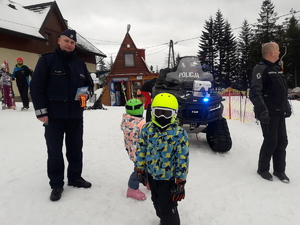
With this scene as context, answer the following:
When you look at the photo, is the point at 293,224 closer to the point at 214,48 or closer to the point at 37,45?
the point at 37,45

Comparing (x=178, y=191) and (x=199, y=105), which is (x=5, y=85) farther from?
(x=178, y=191)

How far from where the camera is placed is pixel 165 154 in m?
2.24

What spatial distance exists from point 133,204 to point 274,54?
3114 millimetres

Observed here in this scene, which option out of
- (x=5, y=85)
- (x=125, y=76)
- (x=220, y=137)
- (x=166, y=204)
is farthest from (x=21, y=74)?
(x=125, y=76)

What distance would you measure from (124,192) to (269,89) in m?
2.75

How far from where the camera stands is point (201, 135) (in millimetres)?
6207

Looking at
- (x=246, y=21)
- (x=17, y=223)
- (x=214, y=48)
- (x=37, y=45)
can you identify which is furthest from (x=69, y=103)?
(x=246, y=21)

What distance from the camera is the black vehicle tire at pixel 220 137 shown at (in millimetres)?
4633

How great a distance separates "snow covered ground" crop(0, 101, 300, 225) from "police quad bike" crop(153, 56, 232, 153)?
0.43 meters

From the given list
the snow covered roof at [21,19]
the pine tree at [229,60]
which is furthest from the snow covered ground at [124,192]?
the pine tree at [229,60]

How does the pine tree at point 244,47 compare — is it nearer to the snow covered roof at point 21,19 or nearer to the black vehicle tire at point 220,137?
the snow covered roof at point 21,19

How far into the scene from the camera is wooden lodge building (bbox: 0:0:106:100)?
16.1 m

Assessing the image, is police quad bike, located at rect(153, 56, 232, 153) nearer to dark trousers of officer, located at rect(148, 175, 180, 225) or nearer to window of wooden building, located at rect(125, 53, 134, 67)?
dark trousers of officer, located at rect(148, 175, 180, 225)

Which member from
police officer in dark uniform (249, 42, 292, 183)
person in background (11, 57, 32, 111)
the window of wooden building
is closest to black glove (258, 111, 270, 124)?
police officer in dark uniform (249, 42, 292, 183)
